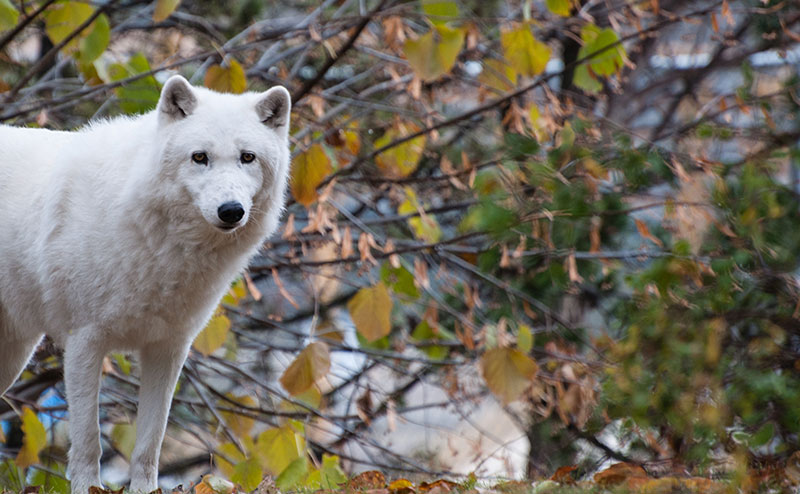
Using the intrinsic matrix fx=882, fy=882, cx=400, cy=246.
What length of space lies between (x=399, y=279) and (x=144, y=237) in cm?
222

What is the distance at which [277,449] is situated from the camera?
5.35m

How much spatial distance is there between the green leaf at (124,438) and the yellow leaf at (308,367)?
1341 mm

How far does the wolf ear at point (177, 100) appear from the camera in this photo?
3951mm

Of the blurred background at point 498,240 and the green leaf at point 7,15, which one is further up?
the green leaf at point 7,15

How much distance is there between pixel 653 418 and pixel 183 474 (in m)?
7.14

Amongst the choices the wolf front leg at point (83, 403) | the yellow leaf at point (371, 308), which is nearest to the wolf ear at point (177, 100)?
the wolf front leg at point (83, 403)

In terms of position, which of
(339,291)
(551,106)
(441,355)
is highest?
(551,106)

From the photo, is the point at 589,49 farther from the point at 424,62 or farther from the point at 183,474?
the point at 183,474

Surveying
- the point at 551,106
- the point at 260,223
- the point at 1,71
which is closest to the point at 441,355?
the point at 551,106

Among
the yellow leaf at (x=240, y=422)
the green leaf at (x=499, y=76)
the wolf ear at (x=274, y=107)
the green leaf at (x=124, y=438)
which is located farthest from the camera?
the yellow leaf at (x=240, y=422)

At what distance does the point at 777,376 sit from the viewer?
2727 mm

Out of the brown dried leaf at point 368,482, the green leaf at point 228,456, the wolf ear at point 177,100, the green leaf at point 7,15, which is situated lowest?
the green leaf at point 228,456

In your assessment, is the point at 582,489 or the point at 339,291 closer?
the point at 582,489

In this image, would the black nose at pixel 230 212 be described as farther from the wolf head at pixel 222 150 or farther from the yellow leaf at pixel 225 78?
the yellow leaf at pixel 225 78
